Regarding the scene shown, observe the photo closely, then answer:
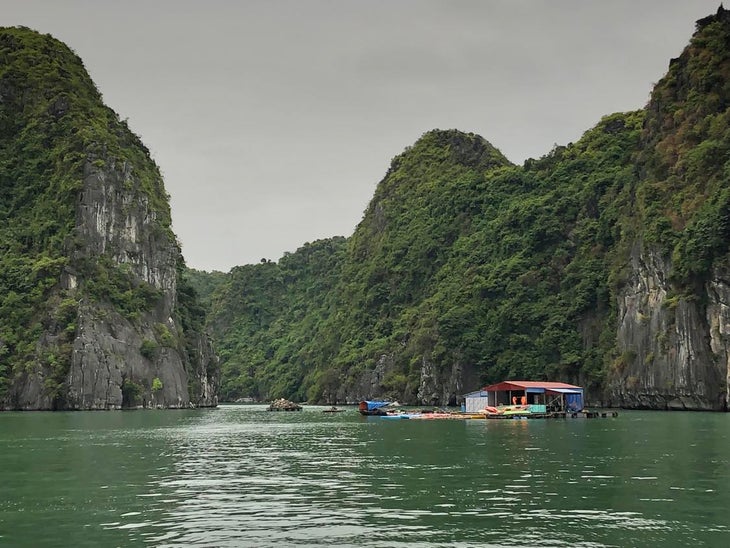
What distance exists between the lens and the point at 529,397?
9725 cm

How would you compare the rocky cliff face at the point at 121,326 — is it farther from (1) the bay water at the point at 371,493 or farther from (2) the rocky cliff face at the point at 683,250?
(1) the bay water at the point at 371,493

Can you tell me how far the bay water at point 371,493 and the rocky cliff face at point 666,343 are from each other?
46410mm

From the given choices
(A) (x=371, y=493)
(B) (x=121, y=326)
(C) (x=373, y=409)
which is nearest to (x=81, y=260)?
(B) (x=121, y=326)

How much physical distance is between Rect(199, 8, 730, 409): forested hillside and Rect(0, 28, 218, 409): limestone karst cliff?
41776 mm

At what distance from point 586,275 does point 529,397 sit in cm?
4107

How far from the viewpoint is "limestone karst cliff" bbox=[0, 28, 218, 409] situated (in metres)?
122

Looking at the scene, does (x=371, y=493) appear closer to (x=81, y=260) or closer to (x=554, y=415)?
(x=554, y=415)

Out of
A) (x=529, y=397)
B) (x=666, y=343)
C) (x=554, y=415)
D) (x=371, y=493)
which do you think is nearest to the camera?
(x=371, y=493)

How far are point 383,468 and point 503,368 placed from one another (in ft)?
334

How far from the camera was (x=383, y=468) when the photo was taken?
35969 millimetres

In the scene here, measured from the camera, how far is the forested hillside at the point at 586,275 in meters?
99.2

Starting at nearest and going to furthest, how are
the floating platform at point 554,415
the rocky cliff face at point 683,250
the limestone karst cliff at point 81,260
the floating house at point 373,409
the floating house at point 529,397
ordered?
1. the floating platform at point 554,415
2. the rocky cliff face at point 683,250
3. the floating house at point 529,397
4. the floating house at point 373,409
5. the limestone karst cliff at point 81,260

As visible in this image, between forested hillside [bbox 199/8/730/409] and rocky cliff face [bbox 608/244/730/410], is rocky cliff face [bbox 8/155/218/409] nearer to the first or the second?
forested hillside [bbox 199/8/730/409]

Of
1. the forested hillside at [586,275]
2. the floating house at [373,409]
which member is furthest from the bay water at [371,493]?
the forested hillside at [586,275]
